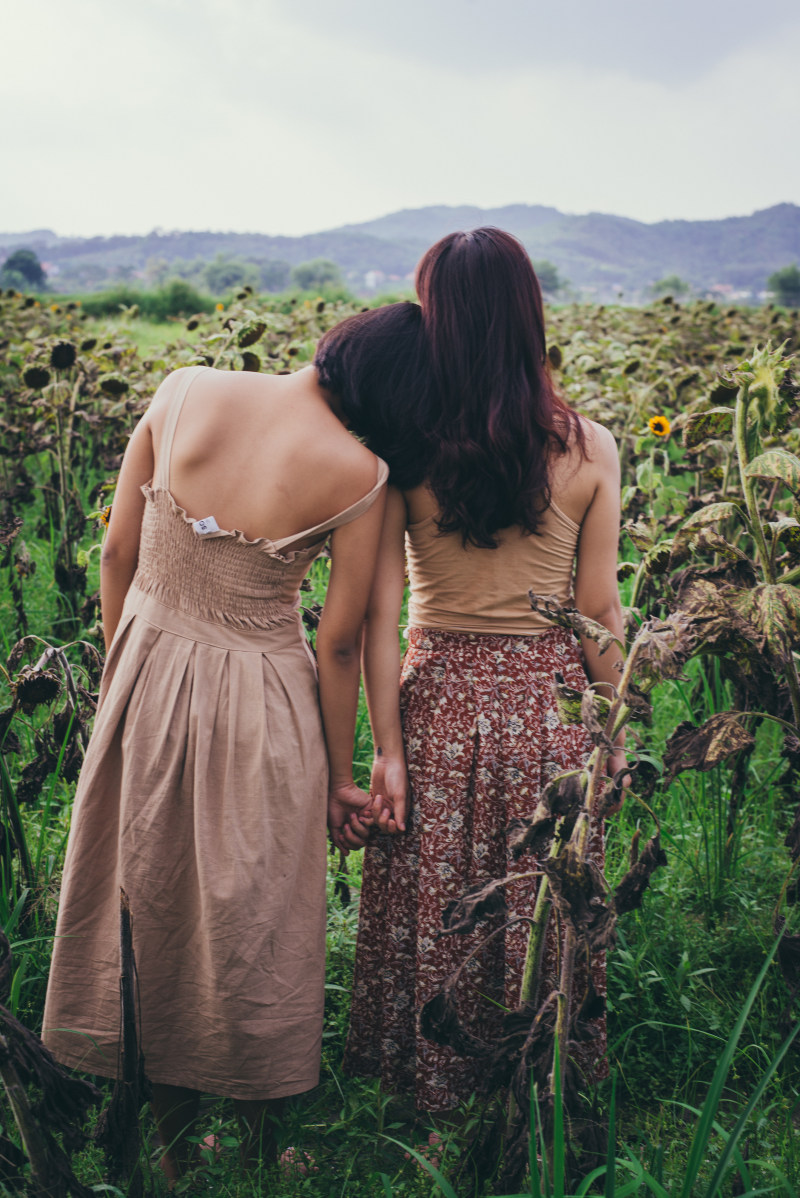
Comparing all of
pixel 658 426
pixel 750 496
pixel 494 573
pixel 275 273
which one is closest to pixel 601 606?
pixel 494 573

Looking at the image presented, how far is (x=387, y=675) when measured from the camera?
5.57 ft

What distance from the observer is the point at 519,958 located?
169 centimetres

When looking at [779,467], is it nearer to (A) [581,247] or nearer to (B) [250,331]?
(B) [250,331]

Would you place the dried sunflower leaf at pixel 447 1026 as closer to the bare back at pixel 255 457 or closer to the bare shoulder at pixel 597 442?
the bare back at pixel 255 457

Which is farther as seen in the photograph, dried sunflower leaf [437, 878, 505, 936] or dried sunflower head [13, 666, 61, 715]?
dried sunflower head [13, 666, 61, 715]

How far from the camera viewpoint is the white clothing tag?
143cm

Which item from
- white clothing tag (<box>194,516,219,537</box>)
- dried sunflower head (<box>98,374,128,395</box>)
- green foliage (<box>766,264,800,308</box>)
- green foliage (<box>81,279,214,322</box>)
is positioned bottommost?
white clothing tag (<box>194,516,219,537</box>)

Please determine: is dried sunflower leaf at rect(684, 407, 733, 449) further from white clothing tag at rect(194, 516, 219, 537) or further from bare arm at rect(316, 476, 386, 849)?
white clothing tag at rect(194, 516, 219, 537)

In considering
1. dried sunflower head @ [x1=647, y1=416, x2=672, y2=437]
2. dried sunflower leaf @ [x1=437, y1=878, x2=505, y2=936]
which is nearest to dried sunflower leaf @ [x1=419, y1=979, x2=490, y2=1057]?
dried sunflower leaf @ [x1=437, y1=878, x2=505, y2=936]

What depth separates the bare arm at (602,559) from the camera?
166 cm

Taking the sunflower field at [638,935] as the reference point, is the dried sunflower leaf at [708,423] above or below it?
above

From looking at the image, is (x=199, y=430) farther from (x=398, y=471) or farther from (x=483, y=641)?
(x=483, y=641)

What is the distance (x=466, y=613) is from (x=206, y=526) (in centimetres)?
54

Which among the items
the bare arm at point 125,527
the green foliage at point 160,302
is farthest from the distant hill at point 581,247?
the bare arm at point 125,527
